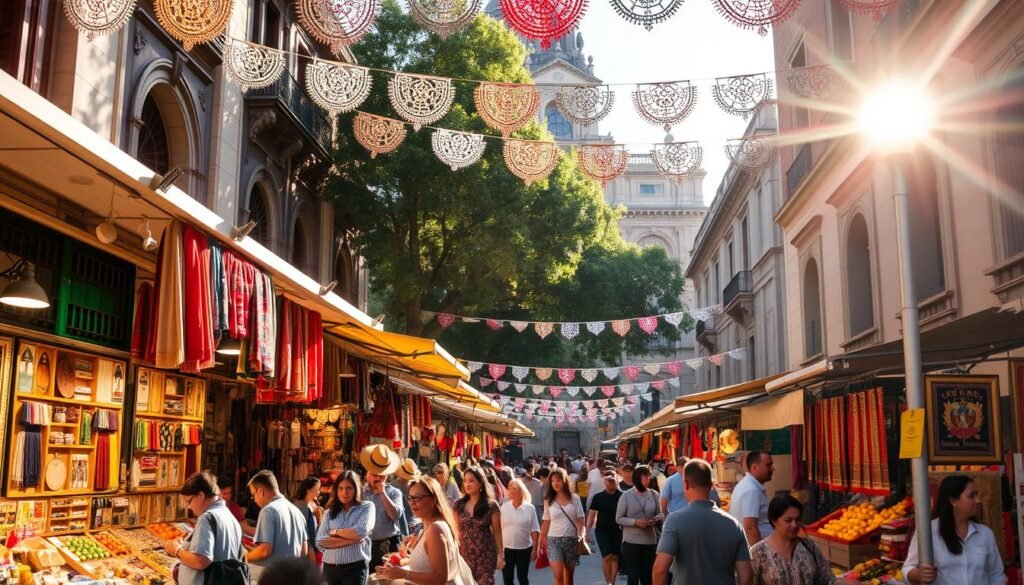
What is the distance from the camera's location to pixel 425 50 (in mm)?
23625

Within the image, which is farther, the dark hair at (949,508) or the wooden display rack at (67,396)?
the wooden display rack at (67,396)

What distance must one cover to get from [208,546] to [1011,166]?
9.61 m

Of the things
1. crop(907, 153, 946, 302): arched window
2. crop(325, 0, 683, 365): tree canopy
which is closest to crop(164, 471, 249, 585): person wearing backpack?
crop(907, 153, 946, 302): arched window

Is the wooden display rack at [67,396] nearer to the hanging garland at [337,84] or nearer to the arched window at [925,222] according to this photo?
the hanging garland at [337,84]

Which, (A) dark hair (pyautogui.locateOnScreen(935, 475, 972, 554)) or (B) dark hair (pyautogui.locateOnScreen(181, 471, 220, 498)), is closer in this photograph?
(A) dark hair (pyautogui.locateOnScreen(935, 475, 972, 554))

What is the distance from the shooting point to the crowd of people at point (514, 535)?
591 centimetres

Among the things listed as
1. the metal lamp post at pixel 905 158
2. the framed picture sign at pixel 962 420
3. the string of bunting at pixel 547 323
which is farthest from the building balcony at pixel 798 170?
the metal lamp post at pixel 905 158

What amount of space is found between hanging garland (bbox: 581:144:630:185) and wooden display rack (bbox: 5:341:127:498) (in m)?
5.87

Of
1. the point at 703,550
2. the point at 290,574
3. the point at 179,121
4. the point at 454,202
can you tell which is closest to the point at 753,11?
the point at 703,550

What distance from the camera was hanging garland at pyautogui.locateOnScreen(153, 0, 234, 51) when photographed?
26.7 ft

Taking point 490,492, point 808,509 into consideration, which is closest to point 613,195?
point 808,509

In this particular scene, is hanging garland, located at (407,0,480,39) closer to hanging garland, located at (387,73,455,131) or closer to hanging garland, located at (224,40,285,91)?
hanging garland, located at (387,73,455,131)

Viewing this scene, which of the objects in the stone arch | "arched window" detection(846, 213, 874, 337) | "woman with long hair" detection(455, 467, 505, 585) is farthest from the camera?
"arched window" detection(846, 213, 874, 337)

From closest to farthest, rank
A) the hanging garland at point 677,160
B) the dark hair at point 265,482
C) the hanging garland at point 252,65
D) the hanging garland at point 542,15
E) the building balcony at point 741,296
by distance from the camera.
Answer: the hanging garland at point 542,15, the dark hair at point 265,482, the hanging garland at point 252,65, the hanging garland at point 677,160, the building balcony at point 741,296
